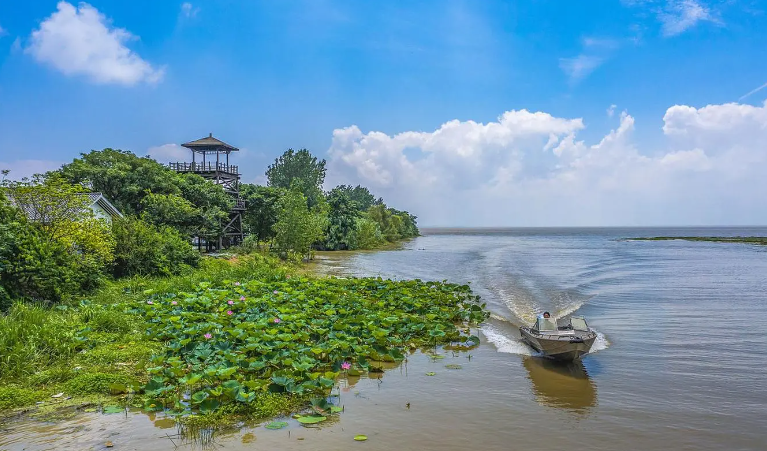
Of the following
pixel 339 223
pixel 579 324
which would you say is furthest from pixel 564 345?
pixel 339 223

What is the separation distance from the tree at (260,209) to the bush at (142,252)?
77.5 feet

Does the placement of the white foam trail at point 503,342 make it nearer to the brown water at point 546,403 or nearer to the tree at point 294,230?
the brown water at point 546,403

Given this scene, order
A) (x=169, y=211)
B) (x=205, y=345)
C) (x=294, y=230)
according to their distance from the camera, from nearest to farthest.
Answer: (x=205, y=345)
(x=169, y=211)
(x=294, y=230)

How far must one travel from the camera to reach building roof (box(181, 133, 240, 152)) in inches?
1489

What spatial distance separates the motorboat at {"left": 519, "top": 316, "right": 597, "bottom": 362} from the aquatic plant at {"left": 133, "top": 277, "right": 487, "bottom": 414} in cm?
157

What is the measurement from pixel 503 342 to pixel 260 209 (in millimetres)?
34528

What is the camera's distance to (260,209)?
43.7 metres

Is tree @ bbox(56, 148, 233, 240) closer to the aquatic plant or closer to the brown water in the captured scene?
the aquatic plant

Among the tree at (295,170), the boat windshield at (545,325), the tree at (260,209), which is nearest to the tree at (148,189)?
the tree at (260,209)

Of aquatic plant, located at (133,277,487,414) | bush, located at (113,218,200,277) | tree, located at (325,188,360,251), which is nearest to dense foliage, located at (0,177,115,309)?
bush, located at (113,218,200,277)

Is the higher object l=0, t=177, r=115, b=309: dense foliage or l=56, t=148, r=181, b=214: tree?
l=56, t=148, r=181, b=214: tree

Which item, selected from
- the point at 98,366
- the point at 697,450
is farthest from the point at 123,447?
the point at 697,450

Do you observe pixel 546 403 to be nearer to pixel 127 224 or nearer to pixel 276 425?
pixel 276 425

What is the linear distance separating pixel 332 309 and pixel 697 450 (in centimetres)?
806
